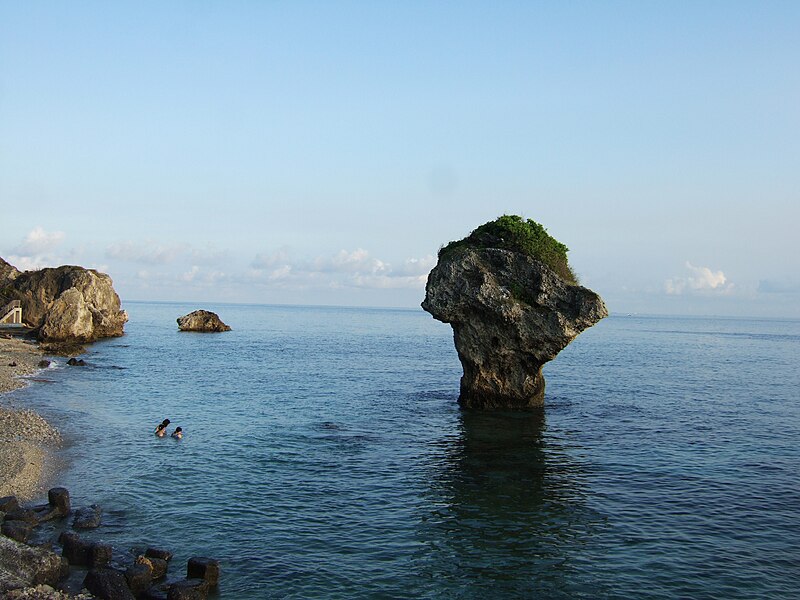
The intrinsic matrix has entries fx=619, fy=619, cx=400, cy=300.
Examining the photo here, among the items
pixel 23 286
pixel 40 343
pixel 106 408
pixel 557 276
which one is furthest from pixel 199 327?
pixel 557 276

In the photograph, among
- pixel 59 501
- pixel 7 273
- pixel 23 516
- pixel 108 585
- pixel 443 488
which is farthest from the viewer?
pixel 7 273

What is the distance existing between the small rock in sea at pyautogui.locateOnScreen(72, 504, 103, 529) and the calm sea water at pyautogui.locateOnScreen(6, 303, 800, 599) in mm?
692

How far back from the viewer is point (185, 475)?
29594mm

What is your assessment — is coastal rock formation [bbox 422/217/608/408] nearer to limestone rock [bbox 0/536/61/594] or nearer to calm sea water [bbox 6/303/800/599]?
calm sea water [bbox 6/303/800/599]

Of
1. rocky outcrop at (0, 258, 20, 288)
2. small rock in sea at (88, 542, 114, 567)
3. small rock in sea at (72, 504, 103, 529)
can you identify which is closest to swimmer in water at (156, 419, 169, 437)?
small rock in sea at (72, 504, 103, 529)

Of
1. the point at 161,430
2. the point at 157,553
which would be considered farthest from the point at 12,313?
the point at 157,553

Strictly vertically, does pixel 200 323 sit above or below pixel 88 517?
above

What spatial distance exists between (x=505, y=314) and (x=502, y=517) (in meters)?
19.1

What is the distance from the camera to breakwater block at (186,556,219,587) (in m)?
18.2

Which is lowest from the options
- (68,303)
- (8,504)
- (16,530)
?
(16,530)

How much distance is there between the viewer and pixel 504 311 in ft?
137

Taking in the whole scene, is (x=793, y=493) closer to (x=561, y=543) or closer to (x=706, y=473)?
(x=706, y=473)

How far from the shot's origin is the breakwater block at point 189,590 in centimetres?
1673

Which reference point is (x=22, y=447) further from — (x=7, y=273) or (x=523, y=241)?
(x=7, y=273)
